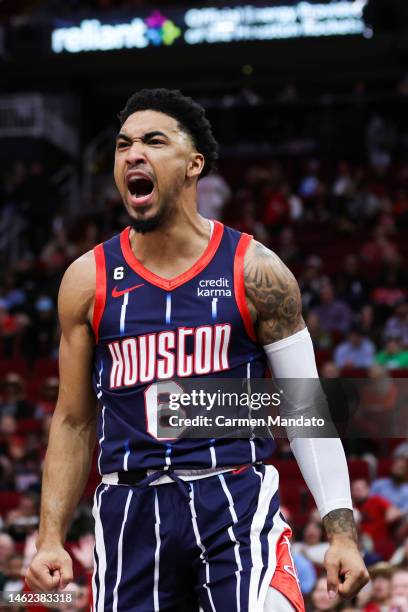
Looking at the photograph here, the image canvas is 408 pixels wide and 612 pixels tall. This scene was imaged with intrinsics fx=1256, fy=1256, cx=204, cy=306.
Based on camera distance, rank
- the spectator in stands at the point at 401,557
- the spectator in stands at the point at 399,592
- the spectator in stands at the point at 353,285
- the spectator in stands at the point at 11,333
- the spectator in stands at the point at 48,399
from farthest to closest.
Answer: the spectator in stands at the point at 11,333
the spectator in stands at the point at 353,285
the spectator in stands at the point at 48,399
the spectator in stands at the point at 401,557
the spectator in stands at the point at 399,592

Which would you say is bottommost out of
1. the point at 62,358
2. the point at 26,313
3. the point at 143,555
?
the point at 143,555

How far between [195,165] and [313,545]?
5.54 m

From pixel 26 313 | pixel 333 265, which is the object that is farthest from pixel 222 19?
pixel 26 313

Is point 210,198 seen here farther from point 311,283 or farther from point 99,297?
point 99,297

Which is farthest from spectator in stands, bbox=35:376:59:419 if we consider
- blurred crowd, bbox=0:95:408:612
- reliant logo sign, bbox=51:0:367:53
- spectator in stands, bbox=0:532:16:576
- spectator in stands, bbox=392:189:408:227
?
reliant logo sign, bbox=51:0:367:53

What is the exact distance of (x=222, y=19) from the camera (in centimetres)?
2044

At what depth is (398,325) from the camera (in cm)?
1377

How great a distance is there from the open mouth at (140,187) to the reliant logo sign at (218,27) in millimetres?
16293

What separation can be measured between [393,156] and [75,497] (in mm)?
17336

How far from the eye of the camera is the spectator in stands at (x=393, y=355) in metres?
12.7

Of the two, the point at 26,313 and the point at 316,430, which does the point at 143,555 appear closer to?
the point at 316,430

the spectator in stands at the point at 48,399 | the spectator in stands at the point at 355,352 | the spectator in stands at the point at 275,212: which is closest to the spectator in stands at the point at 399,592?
the spectator in stands at the point at 355,352

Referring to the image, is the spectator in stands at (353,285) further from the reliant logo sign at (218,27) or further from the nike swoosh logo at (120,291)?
the nike swoosh logo at (120,291)

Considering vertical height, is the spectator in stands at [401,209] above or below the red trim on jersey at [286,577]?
above
